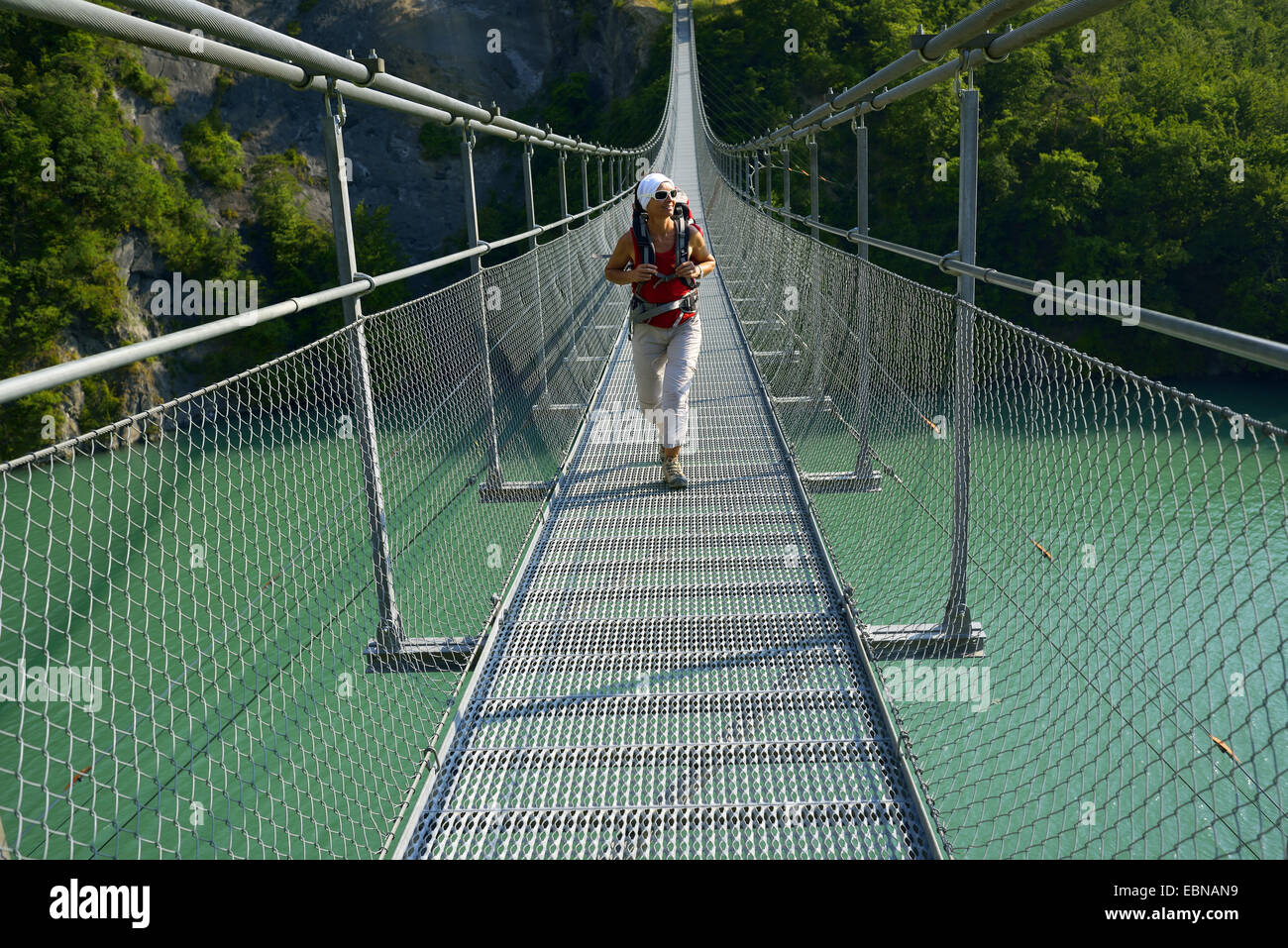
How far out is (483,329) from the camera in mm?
3342

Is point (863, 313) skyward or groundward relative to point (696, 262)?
groundward

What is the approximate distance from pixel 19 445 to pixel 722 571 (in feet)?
70.2

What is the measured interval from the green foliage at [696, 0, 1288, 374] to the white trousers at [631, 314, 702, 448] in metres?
20.4

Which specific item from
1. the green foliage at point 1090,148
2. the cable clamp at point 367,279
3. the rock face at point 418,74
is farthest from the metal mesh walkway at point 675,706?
the rock face at point 418,74

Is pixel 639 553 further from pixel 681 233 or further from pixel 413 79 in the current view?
pixel 413 79

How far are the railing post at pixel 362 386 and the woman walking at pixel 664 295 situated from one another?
3.96 feet

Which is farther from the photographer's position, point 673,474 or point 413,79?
point 413,79

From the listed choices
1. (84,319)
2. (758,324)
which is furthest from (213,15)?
(84,319)

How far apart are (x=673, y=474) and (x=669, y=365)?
1.26 ft

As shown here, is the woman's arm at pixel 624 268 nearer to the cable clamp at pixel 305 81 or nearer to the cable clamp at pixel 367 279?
the cable clamp at pixel 367 279

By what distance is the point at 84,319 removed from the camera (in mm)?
22312

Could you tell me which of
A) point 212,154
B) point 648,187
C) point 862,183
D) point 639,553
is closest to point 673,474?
point 639,553

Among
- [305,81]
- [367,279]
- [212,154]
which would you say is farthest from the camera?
[212,154]

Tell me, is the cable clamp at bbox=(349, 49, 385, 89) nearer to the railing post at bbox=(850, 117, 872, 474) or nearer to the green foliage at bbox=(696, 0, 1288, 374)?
the railing post at bbox=(850, 117, 872, 474)
